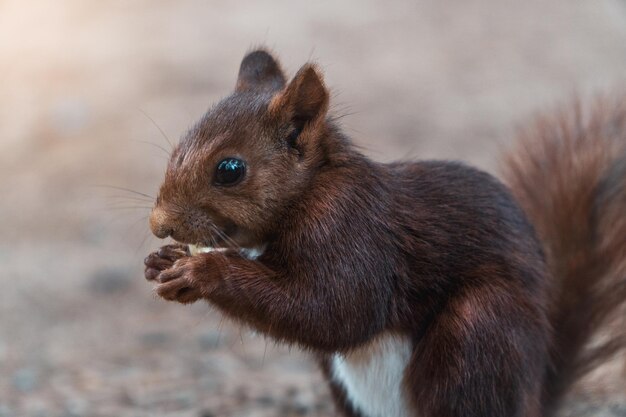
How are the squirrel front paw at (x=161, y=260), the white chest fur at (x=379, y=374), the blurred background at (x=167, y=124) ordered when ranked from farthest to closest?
the blurred background at (x=167, y=124) < the white chest fur at (x=379, y=374) < the squirrel front paw at (x=161, y=260)

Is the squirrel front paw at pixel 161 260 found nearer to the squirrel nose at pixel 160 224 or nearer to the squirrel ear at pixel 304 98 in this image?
the squirrel nose at pixel 160 224

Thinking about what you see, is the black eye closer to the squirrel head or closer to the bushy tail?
the squirrel head

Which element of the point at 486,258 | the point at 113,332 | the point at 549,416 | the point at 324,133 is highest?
the point at 324,133

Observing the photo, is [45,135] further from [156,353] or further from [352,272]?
[352,272]

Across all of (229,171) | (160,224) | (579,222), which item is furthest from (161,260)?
(579,222)

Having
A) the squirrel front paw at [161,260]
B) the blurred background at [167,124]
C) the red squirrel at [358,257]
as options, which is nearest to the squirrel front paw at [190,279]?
the red squirrel at [358,257]

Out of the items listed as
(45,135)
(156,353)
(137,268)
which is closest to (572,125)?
(156,353)

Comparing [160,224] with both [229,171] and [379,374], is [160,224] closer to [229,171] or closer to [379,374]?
[229,171]
